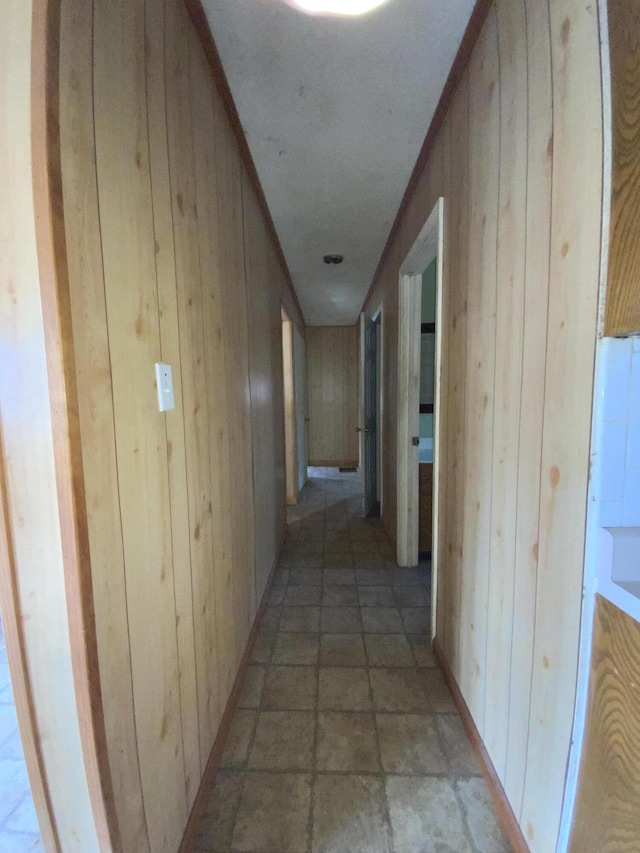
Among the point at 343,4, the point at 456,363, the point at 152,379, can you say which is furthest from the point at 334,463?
the point at 343,4

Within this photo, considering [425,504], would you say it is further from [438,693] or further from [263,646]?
[263,646]

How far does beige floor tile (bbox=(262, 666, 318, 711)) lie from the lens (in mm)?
1519

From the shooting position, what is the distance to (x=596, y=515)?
0.75 m

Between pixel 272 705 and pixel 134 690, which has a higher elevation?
pixel 134 690

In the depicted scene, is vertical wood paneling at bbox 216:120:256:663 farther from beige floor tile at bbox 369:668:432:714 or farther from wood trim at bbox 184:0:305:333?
beige floor tile at bbox 369:668:432:714

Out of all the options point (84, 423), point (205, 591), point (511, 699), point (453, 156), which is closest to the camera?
point (84, 423)

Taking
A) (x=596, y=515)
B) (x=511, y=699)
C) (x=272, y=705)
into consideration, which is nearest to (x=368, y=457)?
(x=272, y=705)

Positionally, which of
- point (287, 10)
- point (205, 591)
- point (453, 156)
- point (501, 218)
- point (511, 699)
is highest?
point (287, 10)

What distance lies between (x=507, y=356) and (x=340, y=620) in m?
1.68

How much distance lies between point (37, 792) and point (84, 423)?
2.52 feet

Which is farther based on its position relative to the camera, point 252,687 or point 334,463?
point 334,463

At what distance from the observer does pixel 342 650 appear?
1827mm

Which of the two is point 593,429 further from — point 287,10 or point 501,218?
point 287,10

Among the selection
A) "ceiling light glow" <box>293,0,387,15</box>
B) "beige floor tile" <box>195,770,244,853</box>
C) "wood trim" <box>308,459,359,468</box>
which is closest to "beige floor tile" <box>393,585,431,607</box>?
"beige floor tile" <box>195,770,244,853</box>
